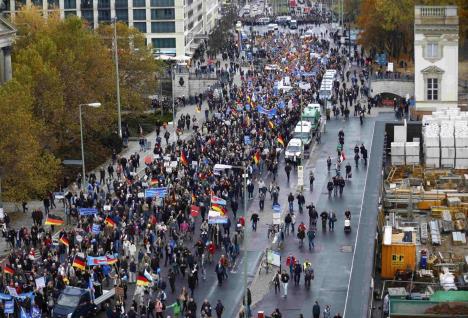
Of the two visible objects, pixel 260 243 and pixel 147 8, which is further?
pixel 147 8

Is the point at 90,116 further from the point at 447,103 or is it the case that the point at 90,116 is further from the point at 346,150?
the point at 447,103

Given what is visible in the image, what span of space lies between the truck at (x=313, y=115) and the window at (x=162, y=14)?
43386 millimetres

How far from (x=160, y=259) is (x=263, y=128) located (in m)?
29.0

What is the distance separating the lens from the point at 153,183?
6594 centimetres

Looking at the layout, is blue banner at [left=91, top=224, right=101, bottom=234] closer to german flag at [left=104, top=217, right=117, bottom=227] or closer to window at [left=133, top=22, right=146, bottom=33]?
german flag at [left=104, top=217, right=117, bottom=227]

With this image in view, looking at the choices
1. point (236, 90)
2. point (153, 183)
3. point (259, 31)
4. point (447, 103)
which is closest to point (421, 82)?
point (447, 103)

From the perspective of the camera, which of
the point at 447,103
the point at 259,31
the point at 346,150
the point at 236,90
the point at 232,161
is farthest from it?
the point at 259,31

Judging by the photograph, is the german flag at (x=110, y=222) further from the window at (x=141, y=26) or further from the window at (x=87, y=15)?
the window at (x=87, y=15)

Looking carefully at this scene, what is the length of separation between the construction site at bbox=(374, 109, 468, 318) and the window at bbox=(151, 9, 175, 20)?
54.2 m

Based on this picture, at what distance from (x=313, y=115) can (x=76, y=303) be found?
137 ft

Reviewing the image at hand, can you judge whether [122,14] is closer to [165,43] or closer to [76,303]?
[165,43]

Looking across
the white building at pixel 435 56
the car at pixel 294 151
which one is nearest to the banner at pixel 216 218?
the car at pixel 294 151

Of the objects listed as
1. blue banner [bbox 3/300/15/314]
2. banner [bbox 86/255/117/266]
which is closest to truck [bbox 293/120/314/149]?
banner [bbox 86/255/117/266]

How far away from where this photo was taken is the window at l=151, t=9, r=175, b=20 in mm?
127375
